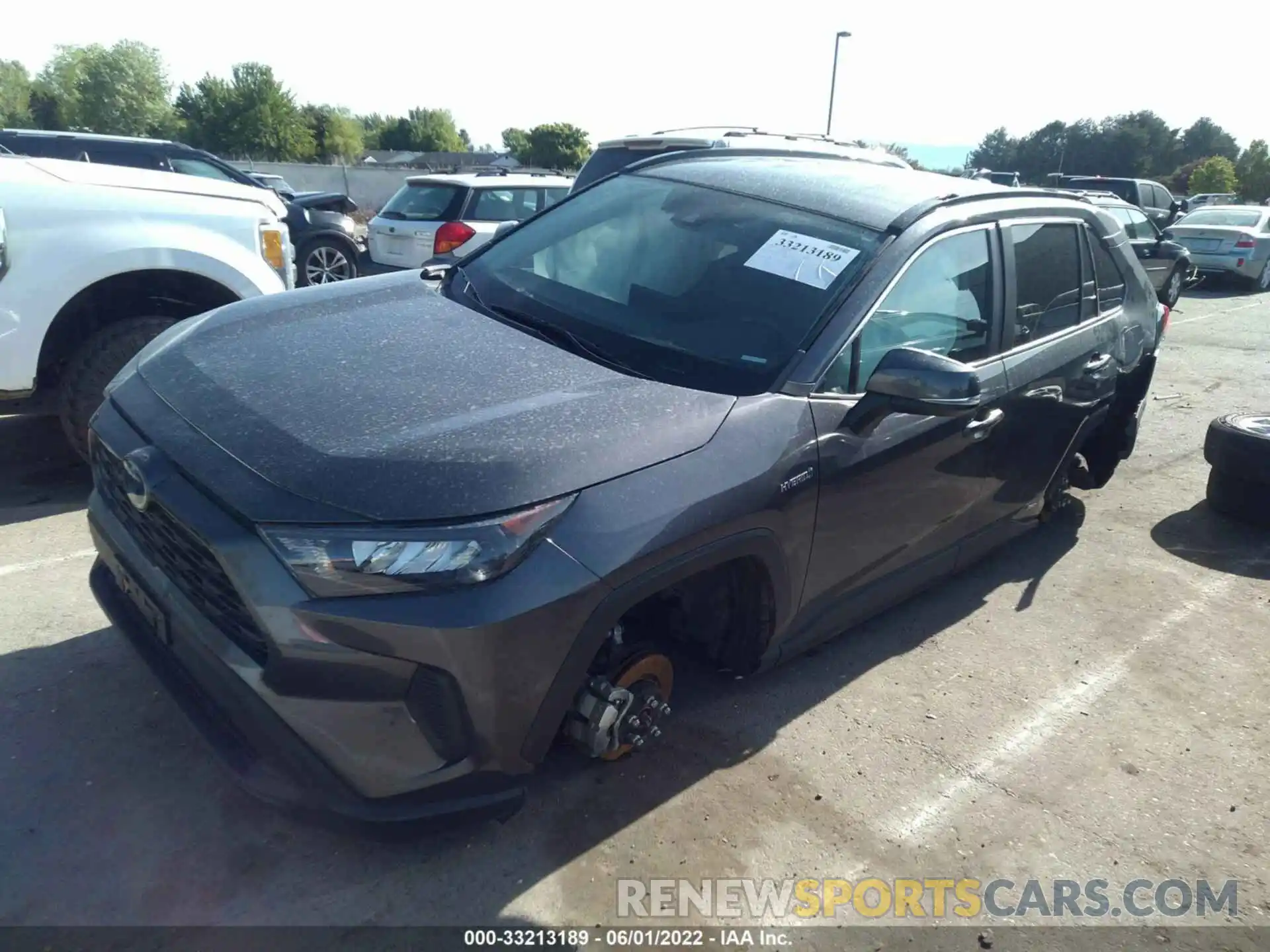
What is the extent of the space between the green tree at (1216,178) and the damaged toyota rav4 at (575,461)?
53076 millimetres

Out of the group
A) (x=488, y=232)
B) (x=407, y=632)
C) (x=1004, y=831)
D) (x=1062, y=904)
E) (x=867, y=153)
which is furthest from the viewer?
(x=488, y=232)

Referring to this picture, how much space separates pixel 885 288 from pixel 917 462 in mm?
620

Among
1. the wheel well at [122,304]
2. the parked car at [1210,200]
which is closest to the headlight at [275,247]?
the wheel well at [122,304]

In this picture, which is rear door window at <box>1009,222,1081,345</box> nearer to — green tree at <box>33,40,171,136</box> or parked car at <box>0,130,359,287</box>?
parked car at <box>0,130,359,287</box>

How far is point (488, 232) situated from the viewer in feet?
30.7

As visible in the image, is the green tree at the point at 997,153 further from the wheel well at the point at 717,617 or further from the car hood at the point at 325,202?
the wheel well at the point at 717,617

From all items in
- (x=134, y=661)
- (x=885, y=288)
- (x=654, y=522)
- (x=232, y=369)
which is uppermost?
(x=885, y=288)

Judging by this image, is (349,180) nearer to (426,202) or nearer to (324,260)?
(324,260)

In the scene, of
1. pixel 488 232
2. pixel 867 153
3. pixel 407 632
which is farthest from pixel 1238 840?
pixel 488 232

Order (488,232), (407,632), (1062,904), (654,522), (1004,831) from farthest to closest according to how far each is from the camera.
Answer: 1. (488,232)
2. (1004,831)
3. (1062,904)
4. (654,522)
5. (407,632)

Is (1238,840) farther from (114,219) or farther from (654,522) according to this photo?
(114,219)

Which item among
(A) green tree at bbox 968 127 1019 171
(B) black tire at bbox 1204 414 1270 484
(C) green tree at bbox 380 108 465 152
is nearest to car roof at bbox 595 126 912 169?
(B) black tire at bbox 1204 414 1270 484

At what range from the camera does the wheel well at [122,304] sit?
4.33 m

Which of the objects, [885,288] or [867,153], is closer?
[885,288]
